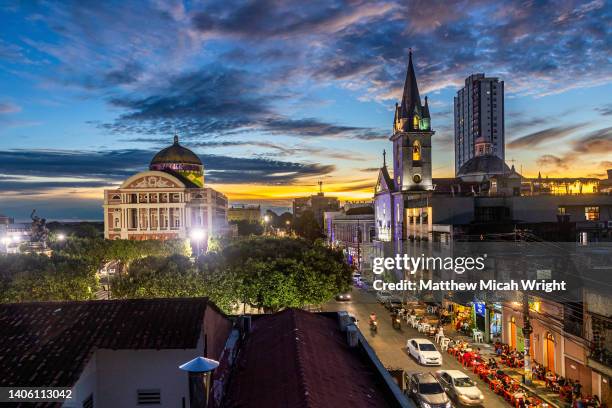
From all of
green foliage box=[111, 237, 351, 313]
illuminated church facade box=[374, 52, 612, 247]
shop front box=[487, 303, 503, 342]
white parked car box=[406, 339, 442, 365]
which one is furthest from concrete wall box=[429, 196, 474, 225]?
white parked car box=[406, 339, 442, 365]

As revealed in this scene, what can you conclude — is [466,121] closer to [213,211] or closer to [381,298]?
[213,211]

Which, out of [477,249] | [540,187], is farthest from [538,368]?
[540,187]

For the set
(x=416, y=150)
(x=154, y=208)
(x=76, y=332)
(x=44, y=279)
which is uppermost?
(x=416, y=150)

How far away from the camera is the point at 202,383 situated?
8.66m

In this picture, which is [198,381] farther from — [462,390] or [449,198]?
[449,198]

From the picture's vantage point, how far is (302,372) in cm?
1123

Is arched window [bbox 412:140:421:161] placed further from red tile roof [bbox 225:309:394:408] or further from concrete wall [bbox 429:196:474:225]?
red tile roof [bbox 225:309:394:408]

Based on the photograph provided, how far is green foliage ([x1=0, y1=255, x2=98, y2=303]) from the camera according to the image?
25750 millimetres

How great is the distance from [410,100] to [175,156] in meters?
49.6

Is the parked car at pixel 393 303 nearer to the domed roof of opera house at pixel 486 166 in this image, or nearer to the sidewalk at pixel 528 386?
the sidewalk at pixel 528 386

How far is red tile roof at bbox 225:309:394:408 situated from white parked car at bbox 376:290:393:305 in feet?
97.7

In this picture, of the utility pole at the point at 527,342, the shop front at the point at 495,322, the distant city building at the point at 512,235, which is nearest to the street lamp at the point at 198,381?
the distant city building at the point at 512,235

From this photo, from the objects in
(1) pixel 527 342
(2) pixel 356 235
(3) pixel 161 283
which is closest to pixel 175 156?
(2) pixel 356 235

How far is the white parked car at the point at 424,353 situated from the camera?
26.4 meters
